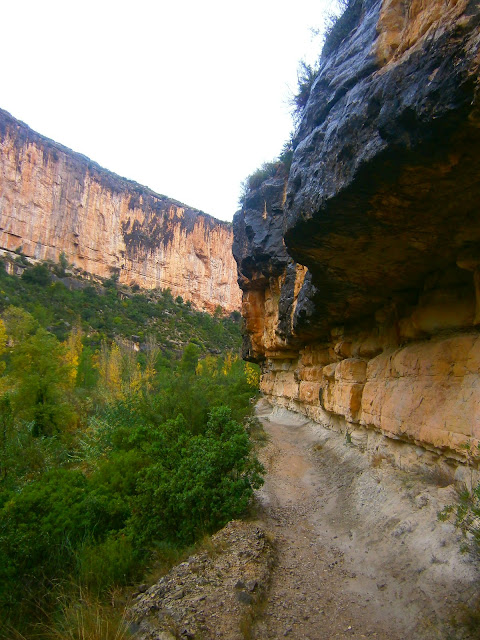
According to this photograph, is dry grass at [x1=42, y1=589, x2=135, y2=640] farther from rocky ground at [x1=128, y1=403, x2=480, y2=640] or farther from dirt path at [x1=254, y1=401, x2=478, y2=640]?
dirt path at [x1=254, y1=401, x2=478, y2=640]

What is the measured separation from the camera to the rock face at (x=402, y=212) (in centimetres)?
298

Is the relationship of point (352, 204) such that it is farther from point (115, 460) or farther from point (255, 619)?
point (115, 460)

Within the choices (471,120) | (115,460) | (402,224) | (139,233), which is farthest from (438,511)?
(139,233)

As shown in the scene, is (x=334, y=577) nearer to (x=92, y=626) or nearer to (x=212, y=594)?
(x=212, y=594)

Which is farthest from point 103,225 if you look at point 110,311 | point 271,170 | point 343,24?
point 343,24

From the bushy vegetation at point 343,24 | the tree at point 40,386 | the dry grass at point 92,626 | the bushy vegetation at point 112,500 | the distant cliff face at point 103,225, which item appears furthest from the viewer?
the distant cliff face at point 103,225

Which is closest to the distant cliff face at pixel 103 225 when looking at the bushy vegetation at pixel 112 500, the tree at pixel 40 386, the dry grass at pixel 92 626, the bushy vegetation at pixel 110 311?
the bushy vegetation at pixel 110 311

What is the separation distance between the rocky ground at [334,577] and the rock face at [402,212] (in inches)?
39.1

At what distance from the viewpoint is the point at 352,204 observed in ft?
13.5

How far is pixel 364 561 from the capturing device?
13.3ft

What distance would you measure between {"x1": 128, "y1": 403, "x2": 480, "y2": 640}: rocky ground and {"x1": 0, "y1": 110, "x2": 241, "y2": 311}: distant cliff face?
56330 millimetres

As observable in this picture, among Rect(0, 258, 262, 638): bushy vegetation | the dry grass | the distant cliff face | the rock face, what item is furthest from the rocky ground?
the distant cliff face

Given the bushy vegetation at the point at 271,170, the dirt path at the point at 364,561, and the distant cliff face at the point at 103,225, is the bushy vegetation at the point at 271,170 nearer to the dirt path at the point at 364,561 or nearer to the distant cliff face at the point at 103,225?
the dirt path at the point at 364,561

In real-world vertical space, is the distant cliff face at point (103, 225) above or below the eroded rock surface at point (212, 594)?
above
